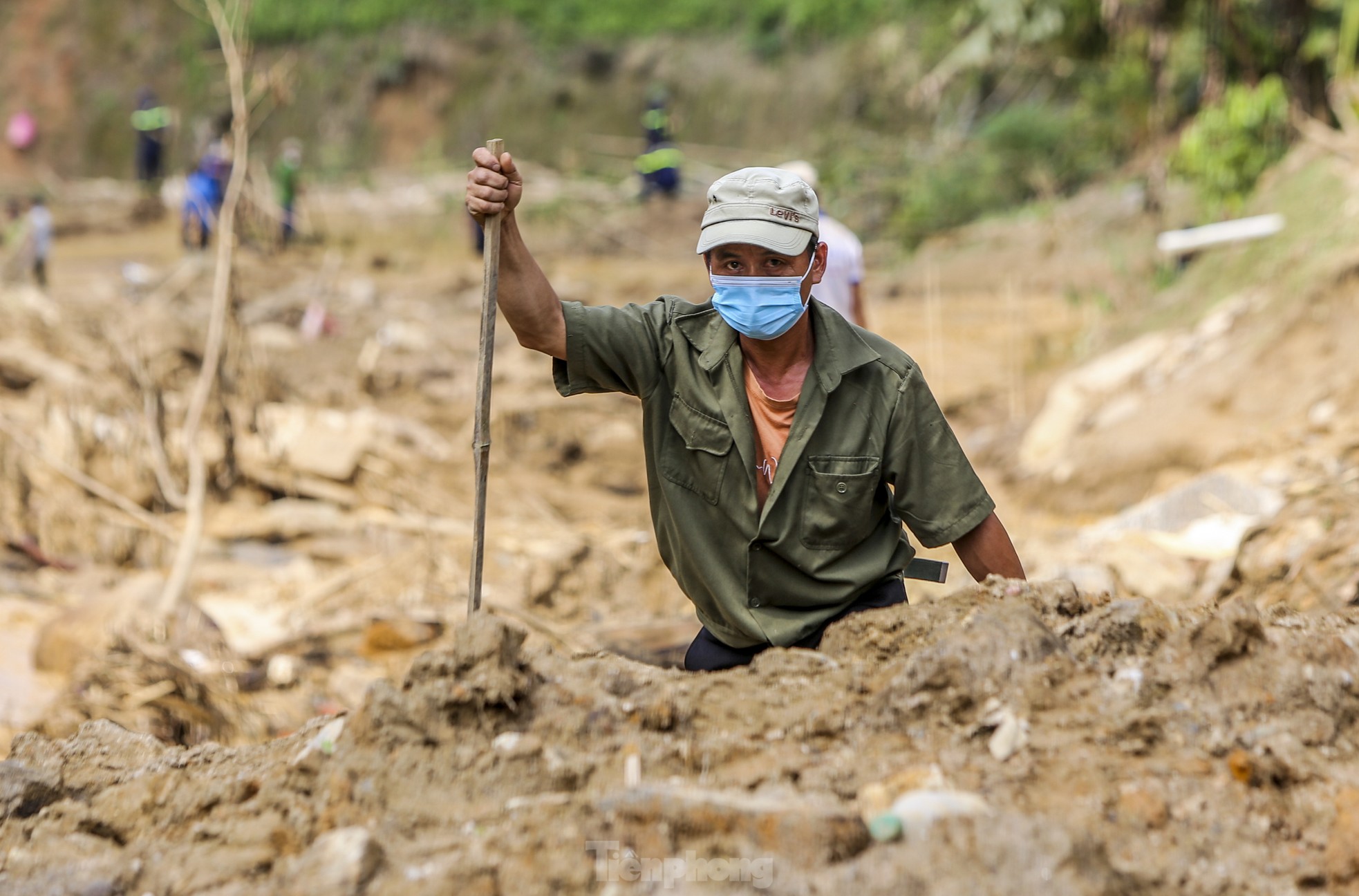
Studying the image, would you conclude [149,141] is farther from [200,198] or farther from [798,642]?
[798,642]

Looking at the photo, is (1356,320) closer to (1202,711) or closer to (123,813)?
(1202,711)

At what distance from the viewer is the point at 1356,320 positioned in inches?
265

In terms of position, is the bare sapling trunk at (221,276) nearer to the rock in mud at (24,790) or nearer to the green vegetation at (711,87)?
the rock in mud at (24,790)

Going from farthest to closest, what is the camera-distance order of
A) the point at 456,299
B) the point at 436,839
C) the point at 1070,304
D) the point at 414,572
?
the point at 456,299 → the point at 1070,304 → the point at 414,572 → the point at 436,839

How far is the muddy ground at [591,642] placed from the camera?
1.77m

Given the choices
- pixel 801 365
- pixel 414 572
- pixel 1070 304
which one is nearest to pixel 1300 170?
pixel 1070 304

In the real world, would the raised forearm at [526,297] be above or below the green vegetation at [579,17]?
below

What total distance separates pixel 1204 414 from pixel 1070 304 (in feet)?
18.2

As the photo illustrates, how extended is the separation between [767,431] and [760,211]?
452 millimetres

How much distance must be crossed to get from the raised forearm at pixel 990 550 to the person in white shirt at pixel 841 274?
96.0 inches

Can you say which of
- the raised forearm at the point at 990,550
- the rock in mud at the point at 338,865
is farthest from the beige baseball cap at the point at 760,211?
the rock in mud at the point at 338,865

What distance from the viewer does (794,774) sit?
→ 6.32ft

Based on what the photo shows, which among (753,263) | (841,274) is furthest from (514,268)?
(841,274)

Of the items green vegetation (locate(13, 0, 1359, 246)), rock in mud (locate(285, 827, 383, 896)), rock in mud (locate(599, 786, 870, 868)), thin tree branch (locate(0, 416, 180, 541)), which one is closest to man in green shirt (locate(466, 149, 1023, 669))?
rock in mud (locate(599, 786, 870, 868))
